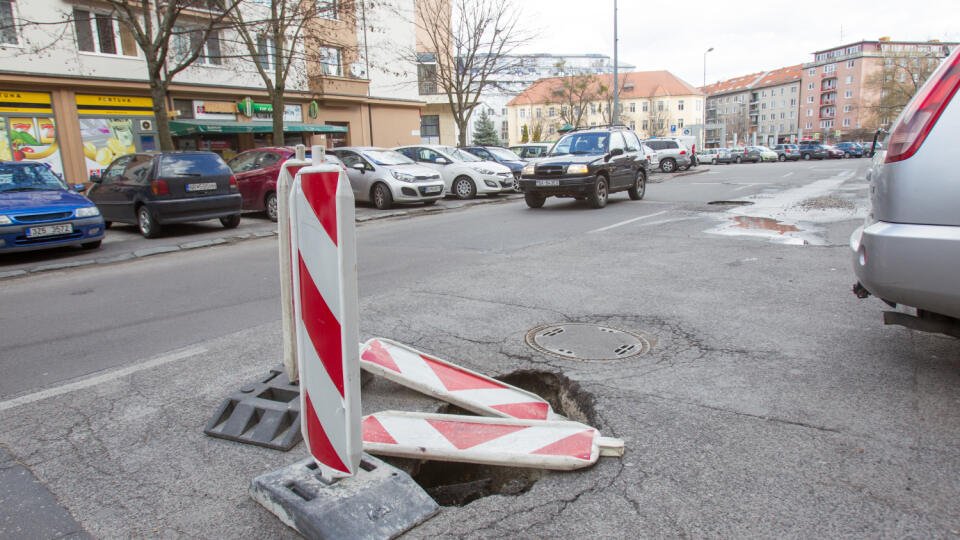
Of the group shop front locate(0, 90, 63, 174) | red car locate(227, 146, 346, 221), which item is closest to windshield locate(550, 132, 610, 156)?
red car locate(227, 146, 346, 221)

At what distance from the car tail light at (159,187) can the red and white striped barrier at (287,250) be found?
32.0 feet

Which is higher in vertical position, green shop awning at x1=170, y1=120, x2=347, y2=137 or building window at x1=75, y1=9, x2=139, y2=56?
building window at x1=75, y1=9, x2=139, y2=56

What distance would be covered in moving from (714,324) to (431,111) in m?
46.9

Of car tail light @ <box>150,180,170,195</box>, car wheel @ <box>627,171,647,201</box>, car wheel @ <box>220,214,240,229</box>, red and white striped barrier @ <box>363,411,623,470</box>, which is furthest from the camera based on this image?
car wheel @ <box>627,171,647,201</box>

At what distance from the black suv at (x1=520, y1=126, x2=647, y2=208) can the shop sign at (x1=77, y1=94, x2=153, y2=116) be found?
16676 mm

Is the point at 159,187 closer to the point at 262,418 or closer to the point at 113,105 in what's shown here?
the point at 262,418

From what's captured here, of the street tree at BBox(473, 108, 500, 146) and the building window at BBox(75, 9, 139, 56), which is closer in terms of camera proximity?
the building window at BBox(75, 9, 139, 56)

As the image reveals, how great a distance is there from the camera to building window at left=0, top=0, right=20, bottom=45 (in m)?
19.7

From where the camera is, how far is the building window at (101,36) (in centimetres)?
2177

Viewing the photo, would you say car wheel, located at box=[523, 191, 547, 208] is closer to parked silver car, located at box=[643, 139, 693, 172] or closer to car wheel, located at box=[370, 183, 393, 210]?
car wheel, located at box=[370, 183, 393, 210]

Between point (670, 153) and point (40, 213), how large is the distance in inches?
1114

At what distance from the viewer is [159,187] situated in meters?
11.7

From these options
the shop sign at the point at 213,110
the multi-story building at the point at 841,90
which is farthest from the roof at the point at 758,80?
the shop sign at the point at 213,110

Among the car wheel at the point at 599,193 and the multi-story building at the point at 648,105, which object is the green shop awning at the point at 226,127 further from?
the multi-story building at the point at 648,105
